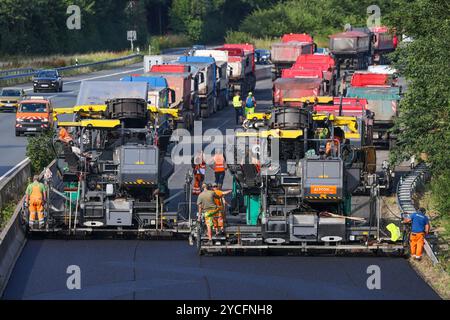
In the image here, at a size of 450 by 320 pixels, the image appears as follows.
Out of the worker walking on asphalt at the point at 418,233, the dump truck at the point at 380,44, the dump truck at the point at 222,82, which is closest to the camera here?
the worker walking on asphalt at the point at 418,233

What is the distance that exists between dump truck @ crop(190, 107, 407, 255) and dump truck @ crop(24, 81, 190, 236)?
5.07 feet

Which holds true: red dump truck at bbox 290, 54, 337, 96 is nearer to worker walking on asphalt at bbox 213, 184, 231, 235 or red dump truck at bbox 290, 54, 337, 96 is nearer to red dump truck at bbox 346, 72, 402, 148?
red dump truck at bbox 346, 72, 402, 148

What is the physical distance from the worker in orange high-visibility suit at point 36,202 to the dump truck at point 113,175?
19 centimetres

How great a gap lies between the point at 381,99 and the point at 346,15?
69472 mm

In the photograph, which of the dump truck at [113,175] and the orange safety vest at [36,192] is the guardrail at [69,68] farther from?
the orange safety vest at [36,192]

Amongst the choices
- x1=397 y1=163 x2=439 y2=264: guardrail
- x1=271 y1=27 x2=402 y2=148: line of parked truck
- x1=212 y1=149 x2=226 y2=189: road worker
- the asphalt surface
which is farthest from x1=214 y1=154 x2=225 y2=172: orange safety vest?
x1=271 y1=27 x2=402 y2=148: line of parked truck

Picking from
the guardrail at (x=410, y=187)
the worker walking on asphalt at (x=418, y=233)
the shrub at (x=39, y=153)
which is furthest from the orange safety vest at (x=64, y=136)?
the worker walking on asphalt at (x=418, y=233)

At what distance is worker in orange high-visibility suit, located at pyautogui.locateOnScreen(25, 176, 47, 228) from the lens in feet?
88.3

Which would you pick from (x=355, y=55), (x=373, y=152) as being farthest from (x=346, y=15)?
(x=373, y=152)

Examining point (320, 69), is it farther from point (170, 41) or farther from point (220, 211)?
point (170, 41)

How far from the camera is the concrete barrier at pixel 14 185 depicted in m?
30.8

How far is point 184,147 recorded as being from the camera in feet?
144

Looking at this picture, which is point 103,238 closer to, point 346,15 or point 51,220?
point 51,220

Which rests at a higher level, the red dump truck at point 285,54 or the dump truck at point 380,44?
the red dump truck at point 285,54
